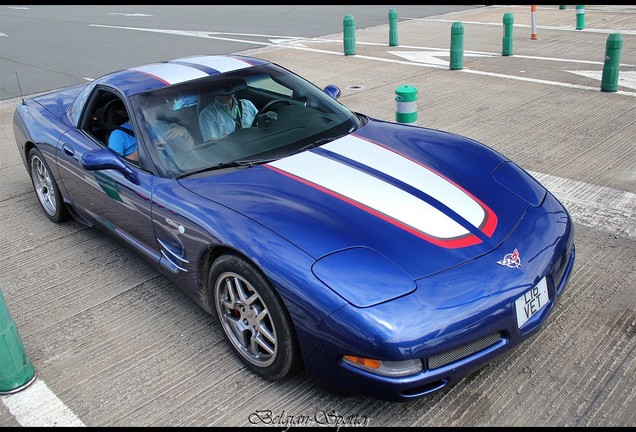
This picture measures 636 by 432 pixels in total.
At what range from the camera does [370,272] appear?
2.85m

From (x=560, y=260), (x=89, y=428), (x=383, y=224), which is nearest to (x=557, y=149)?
(x=560, y=260)

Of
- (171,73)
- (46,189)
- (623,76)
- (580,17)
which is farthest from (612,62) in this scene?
(46,189)

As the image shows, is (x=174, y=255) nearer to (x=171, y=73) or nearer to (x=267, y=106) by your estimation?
(x=267, y=106)

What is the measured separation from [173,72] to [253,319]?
6.87 ft

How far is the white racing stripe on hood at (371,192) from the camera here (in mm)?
3150

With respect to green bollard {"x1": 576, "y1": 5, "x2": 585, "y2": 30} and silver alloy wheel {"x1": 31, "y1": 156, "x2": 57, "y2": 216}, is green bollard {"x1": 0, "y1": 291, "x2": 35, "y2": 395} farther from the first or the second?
green bollard {"x1": 576, "y1": 5, "x2": 585, "y2": 30}

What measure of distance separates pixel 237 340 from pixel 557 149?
4.31 metres

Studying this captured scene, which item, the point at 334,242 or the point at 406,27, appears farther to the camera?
the point at 406,27

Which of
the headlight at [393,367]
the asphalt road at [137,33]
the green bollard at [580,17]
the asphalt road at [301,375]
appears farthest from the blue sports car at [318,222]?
the green bollard at [580,17]

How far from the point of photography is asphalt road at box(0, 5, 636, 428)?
3018mm

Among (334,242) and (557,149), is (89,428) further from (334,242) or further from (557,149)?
(557,149)

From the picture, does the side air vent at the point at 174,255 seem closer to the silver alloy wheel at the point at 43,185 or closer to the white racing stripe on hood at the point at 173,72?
the white racing stripe on hood at the point at 173,72

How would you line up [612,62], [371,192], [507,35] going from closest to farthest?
[371,192], [612,62], [507,35]

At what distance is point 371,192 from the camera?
3416mm
